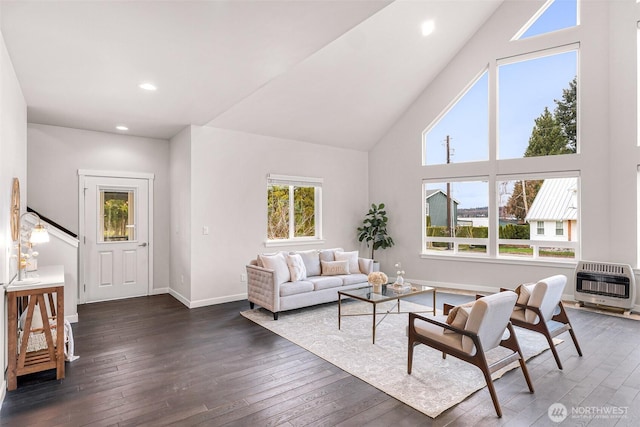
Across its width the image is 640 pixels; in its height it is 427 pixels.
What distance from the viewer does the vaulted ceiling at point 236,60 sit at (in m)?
2.42

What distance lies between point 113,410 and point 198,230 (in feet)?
9.91

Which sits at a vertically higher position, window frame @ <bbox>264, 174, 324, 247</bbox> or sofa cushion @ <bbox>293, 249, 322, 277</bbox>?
window frame @ <bbox>264, 174, 324, 247</bbox>

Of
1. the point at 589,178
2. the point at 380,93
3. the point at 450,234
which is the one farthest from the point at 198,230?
the point at 589,178

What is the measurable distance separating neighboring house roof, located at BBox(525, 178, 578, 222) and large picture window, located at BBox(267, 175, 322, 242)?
12.3 ft

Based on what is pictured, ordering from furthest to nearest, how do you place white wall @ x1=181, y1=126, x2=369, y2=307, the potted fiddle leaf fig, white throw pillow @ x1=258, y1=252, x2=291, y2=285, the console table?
the potted fiddle leaf fig, white wall @ x1=181, y1=126, x2=369, y2=307, white throw pillow @ x1=258, y1=252, x2=291, y2=285, the console table

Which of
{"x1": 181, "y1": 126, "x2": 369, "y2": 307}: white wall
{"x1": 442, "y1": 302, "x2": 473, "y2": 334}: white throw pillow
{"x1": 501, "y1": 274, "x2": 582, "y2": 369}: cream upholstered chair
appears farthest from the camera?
{"x1": 181, "y1": 126, "x2": 369, "y2": 307}: white wall

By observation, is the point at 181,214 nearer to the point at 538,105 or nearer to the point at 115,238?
the point at 115,238

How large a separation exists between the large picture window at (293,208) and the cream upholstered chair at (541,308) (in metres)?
4.01

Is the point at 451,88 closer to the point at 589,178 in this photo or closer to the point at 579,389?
the point at 589,178

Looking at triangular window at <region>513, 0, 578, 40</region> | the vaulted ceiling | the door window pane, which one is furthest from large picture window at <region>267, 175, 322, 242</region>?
triangular window at <region>513, 0, 578, 40</region>

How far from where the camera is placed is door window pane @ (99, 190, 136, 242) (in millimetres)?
5605

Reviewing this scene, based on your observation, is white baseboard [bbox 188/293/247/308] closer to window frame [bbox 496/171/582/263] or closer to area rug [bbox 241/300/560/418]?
area rug [bbox 241/300/560/418]

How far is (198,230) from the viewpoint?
523 centimetres

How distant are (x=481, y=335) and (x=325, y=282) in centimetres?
265
